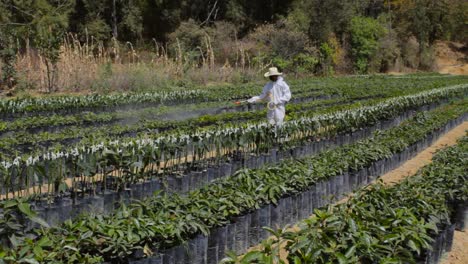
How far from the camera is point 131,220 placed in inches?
139

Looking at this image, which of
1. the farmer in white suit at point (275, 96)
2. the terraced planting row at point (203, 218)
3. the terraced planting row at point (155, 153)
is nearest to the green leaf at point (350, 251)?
the terraced planting row at point (203, 218)

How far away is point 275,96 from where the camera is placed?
883 cm

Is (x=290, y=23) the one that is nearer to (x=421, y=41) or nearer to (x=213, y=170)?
(x=421, y=41)

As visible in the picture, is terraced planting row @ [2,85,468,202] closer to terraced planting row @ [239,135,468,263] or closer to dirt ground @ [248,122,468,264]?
dirt ground @ [248,122,468,264]

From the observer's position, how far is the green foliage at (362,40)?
118ft

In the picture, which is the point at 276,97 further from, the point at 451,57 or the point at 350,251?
the point at 451,57

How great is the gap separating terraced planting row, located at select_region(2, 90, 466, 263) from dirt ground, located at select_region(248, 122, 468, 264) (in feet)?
1.18

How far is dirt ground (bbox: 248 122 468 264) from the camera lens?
4.56 metres

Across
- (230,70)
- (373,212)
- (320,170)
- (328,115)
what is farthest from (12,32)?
(373,212)

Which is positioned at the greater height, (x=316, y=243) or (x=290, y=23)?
(x=290, y=23)

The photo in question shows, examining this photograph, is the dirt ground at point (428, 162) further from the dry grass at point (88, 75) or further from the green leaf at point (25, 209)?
the dry grass at point (88, 75)

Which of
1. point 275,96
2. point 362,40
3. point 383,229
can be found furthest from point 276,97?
point 362,40

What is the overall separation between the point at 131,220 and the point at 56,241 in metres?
0.57

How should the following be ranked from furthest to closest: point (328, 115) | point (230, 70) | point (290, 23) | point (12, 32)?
1. point (290, 23)
2. point (230, 70)
3. point (12, 32)
4. point (328, 115)
